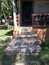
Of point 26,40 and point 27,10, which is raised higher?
point 27,10

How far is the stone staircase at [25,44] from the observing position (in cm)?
1106

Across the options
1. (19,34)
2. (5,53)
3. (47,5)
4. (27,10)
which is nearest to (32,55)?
(5,53)

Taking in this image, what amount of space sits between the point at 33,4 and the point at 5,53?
335 inches

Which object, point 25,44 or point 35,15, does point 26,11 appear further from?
point 25,44

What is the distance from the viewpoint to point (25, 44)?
42.1ft

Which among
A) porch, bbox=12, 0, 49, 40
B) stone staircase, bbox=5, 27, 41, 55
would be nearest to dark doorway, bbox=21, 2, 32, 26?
porch, bbox=12, 0, 49, 40

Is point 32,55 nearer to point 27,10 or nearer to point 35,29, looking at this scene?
point 35,29

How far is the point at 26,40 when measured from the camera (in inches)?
532

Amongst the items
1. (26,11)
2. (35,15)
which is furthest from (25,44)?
(26,11)

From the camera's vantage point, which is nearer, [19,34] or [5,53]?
[5,53]

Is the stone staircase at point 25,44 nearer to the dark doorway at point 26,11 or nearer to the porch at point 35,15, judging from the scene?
the porch at point 35,15

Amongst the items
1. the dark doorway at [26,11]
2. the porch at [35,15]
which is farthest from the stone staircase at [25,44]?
the dark doorway at [26,11]

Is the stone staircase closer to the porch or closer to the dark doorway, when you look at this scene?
the porch

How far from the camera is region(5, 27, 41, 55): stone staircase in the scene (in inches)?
436
